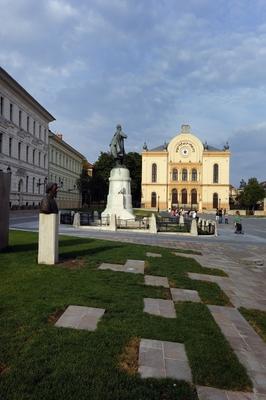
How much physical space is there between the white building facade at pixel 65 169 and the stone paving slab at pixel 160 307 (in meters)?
59.0

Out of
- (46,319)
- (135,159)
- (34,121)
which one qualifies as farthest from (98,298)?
(135,159)

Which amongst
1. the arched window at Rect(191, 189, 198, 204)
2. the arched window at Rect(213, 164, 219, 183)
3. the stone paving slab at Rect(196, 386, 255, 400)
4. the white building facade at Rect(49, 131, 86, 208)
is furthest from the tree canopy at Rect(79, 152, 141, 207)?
the stone paving slab at Rect(196, 386, 255, 400)

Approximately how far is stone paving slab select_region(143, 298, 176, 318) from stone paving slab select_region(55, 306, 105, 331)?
2.83 feet

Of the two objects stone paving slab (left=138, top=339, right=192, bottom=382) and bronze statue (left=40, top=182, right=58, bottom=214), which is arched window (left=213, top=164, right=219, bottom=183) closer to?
bronze statue (left=40, top=182, right=58, bottom=214)

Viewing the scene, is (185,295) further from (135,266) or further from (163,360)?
(163,360)

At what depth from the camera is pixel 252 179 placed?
3915 inches

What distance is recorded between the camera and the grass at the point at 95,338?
12.3 feet

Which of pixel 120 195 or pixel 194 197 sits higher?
pixel 194 197

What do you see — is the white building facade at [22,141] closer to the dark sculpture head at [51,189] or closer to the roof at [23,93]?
the roof at [23,93]

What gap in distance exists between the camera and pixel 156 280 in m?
8.97

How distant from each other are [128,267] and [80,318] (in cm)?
460

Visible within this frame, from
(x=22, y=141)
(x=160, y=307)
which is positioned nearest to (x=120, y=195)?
(x=160, y=307)

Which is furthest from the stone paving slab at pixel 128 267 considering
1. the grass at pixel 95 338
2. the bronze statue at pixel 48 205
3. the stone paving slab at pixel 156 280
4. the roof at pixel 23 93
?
the roof at pixel 23 93

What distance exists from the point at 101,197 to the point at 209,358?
306 feet
